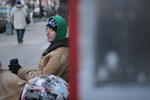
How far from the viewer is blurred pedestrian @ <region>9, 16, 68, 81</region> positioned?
3.52 m

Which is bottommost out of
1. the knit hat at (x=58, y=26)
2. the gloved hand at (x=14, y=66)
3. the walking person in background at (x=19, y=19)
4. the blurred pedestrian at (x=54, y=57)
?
the walking person in background at (x=19, y=19)

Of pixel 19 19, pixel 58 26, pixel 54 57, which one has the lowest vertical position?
pixel 19 19

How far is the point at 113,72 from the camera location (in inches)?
62.4

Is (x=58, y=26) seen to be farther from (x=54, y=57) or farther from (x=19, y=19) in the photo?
(x=19, y=19)

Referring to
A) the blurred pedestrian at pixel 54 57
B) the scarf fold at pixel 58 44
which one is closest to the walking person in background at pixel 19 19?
the blurred pedestrian at pixel 54 57

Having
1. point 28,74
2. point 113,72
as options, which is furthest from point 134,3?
point 28,74

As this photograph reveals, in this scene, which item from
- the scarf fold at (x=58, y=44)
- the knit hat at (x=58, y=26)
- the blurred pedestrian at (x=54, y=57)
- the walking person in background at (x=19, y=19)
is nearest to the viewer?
the blurred pedestrian at (x=54, y=57)

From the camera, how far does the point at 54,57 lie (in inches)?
139

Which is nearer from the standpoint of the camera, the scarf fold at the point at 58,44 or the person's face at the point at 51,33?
the scarf fold at the point at 58,44

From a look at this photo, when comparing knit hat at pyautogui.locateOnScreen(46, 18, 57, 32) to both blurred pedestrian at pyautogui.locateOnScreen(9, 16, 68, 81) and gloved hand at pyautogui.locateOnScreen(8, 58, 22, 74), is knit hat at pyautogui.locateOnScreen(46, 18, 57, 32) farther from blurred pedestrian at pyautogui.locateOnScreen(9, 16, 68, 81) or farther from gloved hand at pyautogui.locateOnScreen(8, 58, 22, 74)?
gloved hand at pyautogui.locateOnScreen(8, 58, 22, 74)

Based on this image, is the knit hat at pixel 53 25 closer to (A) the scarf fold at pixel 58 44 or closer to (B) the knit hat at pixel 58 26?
(B) the knit hat at pixel 58 26

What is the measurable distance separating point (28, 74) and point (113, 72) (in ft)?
7.57

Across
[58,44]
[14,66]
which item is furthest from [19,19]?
[58,44]

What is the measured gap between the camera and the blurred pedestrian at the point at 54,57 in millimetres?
3516
